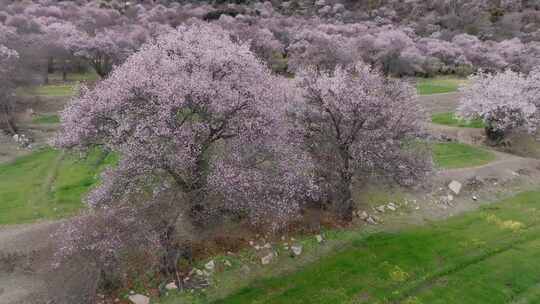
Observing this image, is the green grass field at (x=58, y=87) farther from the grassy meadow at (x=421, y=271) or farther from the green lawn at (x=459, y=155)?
the green lawn at (x=459, y=155)

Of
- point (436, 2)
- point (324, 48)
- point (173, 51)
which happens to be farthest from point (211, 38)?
point (436, 2)

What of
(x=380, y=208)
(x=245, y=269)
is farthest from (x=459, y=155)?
(x=245, y=269)

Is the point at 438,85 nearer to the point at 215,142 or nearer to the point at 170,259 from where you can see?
the point at 215,142

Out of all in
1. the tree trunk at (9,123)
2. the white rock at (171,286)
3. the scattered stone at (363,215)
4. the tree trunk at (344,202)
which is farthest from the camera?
the tree trunk at (9,123)

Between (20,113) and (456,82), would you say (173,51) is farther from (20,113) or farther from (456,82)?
(456,82)

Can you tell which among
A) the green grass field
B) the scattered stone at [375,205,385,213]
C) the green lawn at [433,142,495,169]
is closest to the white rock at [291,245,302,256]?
the scattered stone at [375,205,385,213]

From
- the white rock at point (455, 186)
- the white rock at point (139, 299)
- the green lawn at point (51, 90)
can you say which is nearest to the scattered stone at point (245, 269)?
the white rock at point (139, 299)

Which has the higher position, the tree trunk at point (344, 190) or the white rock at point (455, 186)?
the tree trunk at point (344, 190)
